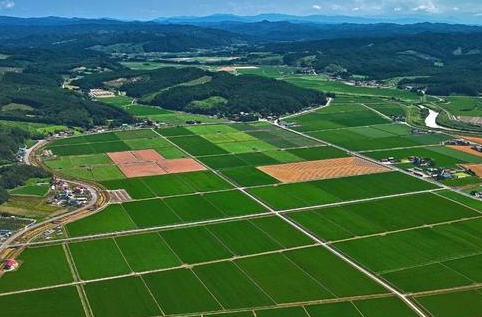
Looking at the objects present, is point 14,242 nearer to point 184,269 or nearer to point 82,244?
point 82,244

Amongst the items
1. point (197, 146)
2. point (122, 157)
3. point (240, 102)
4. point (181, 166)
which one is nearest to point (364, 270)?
point (181, 166)

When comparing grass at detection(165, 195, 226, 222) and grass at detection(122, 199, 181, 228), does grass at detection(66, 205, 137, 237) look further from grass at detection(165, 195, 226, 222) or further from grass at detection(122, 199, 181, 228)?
grass at detection(165, 195, 226, 222)

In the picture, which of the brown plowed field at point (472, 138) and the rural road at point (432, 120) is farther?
the rural road at point (432, 120)

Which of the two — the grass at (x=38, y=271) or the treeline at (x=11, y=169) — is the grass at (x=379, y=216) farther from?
the treeline at (x=11, y=169)

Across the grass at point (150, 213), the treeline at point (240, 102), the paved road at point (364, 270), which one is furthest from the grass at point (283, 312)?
the treeline at point (240, 102)

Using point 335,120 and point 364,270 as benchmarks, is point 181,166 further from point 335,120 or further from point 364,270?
point 335,120
